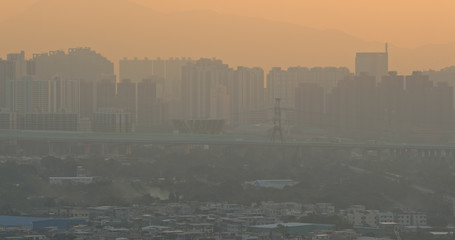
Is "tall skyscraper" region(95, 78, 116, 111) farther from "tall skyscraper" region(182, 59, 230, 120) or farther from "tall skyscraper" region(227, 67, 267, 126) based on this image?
"tall skyscraper" region(227, 67, 267, 126)

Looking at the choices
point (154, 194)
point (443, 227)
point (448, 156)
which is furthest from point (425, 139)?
point (443, 227)

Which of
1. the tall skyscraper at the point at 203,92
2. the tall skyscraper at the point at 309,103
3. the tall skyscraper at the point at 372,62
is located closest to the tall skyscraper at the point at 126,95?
the tall skyscraper at the point at 203,92

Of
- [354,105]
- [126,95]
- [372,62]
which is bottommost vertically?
[354,105]

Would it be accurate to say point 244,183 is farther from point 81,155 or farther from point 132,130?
point 132,130

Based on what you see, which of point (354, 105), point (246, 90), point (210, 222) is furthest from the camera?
point (246, 90)

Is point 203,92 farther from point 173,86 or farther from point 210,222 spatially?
point 210,222

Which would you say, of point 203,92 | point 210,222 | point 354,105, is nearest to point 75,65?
point 203,92

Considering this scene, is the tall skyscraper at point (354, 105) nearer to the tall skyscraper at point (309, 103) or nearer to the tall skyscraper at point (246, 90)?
the tall skyscraper at point (309, 103)

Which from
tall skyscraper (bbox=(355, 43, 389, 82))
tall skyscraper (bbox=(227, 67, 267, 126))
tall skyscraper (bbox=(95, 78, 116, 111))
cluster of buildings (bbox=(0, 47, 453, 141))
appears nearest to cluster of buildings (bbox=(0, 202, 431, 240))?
cluster of buildings (bbox=(0, 47, 453, 141))
